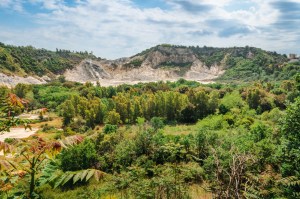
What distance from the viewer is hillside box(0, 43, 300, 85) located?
329ft

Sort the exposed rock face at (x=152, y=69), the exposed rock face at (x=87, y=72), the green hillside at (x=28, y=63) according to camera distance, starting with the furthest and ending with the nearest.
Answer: the exposed rock face at (x=152, y=69), the exposed rock face at (x=87, y=72), the green hillside at (x=28, y=63)

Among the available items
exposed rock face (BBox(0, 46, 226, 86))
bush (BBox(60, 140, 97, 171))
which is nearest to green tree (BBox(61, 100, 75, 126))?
bush (BBox(60, 140, 97, 171))

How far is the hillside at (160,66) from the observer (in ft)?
329

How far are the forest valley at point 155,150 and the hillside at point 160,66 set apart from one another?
3243 centimetres

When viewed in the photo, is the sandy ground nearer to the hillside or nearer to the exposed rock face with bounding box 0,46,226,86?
the hillside

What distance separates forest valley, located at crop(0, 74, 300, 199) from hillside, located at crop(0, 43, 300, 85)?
106 ft

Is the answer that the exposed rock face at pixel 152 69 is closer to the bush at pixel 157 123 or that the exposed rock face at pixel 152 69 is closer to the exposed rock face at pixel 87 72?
the exposed rock face at pixel 87 72

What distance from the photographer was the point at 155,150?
21.5 meters

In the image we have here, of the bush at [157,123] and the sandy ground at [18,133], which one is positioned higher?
the bush at [157,123]

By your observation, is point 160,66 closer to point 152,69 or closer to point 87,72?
point 152,69

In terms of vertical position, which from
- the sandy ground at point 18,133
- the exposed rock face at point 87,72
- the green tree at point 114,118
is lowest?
the sandy ground at point 18,133

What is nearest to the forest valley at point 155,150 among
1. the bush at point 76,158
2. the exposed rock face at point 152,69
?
the bush at point 76,158

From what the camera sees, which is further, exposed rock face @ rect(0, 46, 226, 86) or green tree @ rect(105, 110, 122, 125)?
exposed rock face @ rect(0, 46, 226, 86)

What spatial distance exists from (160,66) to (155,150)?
11160 cm
